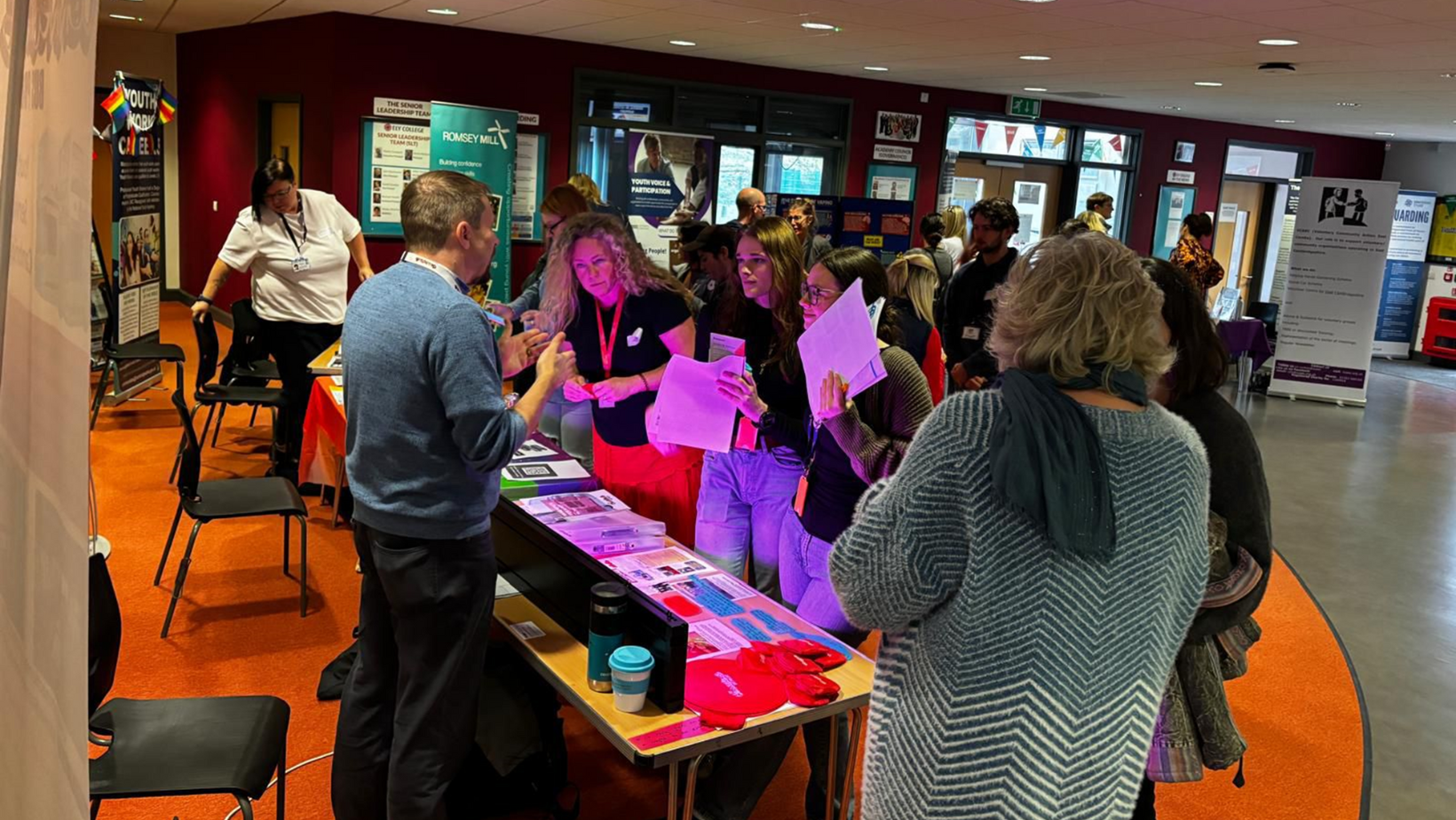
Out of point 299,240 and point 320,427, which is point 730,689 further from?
point 299,240

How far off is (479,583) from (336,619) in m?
1.97

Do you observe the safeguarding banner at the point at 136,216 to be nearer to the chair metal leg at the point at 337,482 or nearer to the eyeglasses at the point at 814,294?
the chair metal leg at the point at 337,482

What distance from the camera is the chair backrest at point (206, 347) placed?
201 inches

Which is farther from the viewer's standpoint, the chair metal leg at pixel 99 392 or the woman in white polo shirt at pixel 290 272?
the chair metal leg at pixel 99 392

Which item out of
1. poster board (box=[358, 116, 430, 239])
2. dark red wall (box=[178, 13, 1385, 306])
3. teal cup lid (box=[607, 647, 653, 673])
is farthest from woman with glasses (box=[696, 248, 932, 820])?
dark red wall (box=[178, 13, 1385, 306])

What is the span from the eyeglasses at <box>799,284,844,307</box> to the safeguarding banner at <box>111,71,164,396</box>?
17.9 ft

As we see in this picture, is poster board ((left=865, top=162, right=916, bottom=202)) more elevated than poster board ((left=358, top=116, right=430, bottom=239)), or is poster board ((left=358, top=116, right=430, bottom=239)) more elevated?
poster board ((left=865, top=162, right=916, bottom=202))

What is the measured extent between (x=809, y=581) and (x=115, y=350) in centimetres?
547

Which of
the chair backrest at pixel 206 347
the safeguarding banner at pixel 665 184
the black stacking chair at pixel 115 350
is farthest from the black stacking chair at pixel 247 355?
the safeguarding banner at pixel 665 184

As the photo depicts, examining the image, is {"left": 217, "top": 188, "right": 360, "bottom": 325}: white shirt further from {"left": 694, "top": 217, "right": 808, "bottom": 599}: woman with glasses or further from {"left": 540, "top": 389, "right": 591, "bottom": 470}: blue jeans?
{"left": 694, "top": 217, "right": 808, "bottom": 599}: woman with glasses

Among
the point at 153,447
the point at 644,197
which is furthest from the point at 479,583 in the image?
the point at 644,197

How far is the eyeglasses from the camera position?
2654 mm

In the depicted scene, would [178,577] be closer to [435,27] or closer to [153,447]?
[153,447]

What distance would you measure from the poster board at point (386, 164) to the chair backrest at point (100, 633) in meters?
6.60
